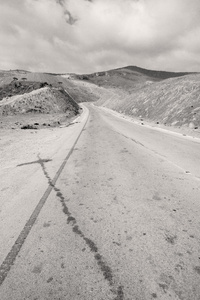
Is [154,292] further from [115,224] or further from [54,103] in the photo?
[54,103]

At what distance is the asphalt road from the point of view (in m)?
2.05

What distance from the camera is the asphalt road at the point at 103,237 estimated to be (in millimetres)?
2051

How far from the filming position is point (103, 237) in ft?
9.18

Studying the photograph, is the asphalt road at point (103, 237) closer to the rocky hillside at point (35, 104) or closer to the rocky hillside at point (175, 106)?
the rocky hillside at point (175, 106)

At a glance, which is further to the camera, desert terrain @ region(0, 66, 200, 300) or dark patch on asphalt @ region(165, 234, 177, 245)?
dark patch on asphalt @ region(165, 234, 177, 245)

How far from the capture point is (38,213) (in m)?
3.51

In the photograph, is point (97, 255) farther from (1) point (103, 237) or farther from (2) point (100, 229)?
(2) point (100, 229)

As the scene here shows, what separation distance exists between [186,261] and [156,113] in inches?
1009

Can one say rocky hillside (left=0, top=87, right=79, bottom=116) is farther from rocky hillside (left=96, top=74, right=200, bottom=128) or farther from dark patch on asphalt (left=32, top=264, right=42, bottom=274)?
dark patch on asphalt (left=32, top=264, right=42, bottom=274)

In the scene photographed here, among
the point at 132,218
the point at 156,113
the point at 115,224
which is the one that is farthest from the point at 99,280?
the point at 156,113

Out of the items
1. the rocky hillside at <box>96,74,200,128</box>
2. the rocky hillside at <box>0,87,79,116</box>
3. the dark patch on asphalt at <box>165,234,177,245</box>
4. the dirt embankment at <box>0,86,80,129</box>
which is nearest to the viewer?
the dark patch on asphalt at <box>165,234,177,245</box>

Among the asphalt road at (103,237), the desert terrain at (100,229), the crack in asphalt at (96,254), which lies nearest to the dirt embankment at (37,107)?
the desert terrain at (100,229)

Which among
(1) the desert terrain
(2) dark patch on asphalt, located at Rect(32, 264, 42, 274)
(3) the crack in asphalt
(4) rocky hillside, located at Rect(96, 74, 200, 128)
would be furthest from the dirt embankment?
(2) dark patch on asphalt, located at Rect(32, 264, 42, 274)

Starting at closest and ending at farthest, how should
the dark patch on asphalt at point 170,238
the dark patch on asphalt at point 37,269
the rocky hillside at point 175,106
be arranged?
the dark patch on asphalt at point 37,269 < the dark patch on asphalt at point 170,238 < the rocky hillside at point 175,106
